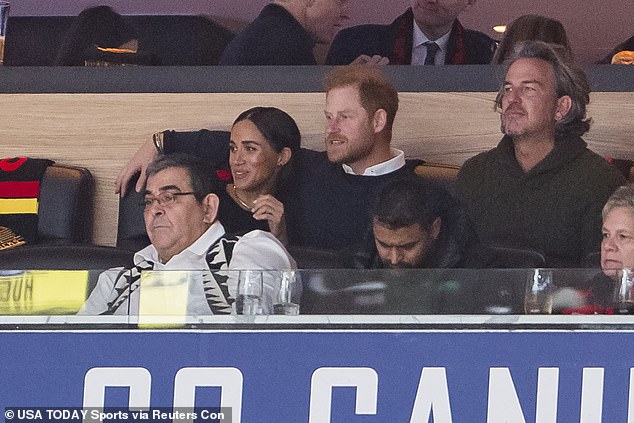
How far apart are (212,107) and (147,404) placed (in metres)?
1.76

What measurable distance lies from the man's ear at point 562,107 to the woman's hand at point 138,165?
93 cm

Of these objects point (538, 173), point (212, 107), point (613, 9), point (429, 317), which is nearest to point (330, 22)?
point (212, 107)

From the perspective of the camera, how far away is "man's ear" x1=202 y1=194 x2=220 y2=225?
2260mm

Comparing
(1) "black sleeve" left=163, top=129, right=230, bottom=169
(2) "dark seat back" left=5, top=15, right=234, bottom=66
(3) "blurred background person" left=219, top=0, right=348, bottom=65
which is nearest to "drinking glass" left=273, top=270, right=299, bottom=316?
(1) "black sleeve" left=163, top=129, right=230, bottom=169

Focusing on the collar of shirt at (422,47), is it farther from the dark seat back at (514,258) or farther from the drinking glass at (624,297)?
the drinking glass at (624,297)

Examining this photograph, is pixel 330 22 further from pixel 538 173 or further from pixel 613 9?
pixel 613 9

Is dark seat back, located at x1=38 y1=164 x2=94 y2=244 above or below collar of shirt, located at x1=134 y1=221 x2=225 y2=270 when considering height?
above

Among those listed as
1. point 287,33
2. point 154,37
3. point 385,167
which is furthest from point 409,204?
point 154,37

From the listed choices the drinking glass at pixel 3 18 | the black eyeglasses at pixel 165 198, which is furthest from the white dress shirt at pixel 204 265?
the drinking glass at pixel 3 18

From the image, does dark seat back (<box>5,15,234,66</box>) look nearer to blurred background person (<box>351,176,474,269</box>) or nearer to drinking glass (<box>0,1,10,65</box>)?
drinking glass (<box>0,1,10,65</box>)

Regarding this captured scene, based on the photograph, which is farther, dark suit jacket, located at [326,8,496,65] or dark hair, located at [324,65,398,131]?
dark suit jacket, located at [326,8,496,65]

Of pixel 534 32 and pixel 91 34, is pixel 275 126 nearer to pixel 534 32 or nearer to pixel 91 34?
pixel 534 32

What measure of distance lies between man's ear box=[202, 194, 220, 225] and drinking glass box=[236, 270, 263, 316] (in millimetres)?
866

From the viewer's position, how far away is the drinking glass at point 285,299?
54.7 inches
